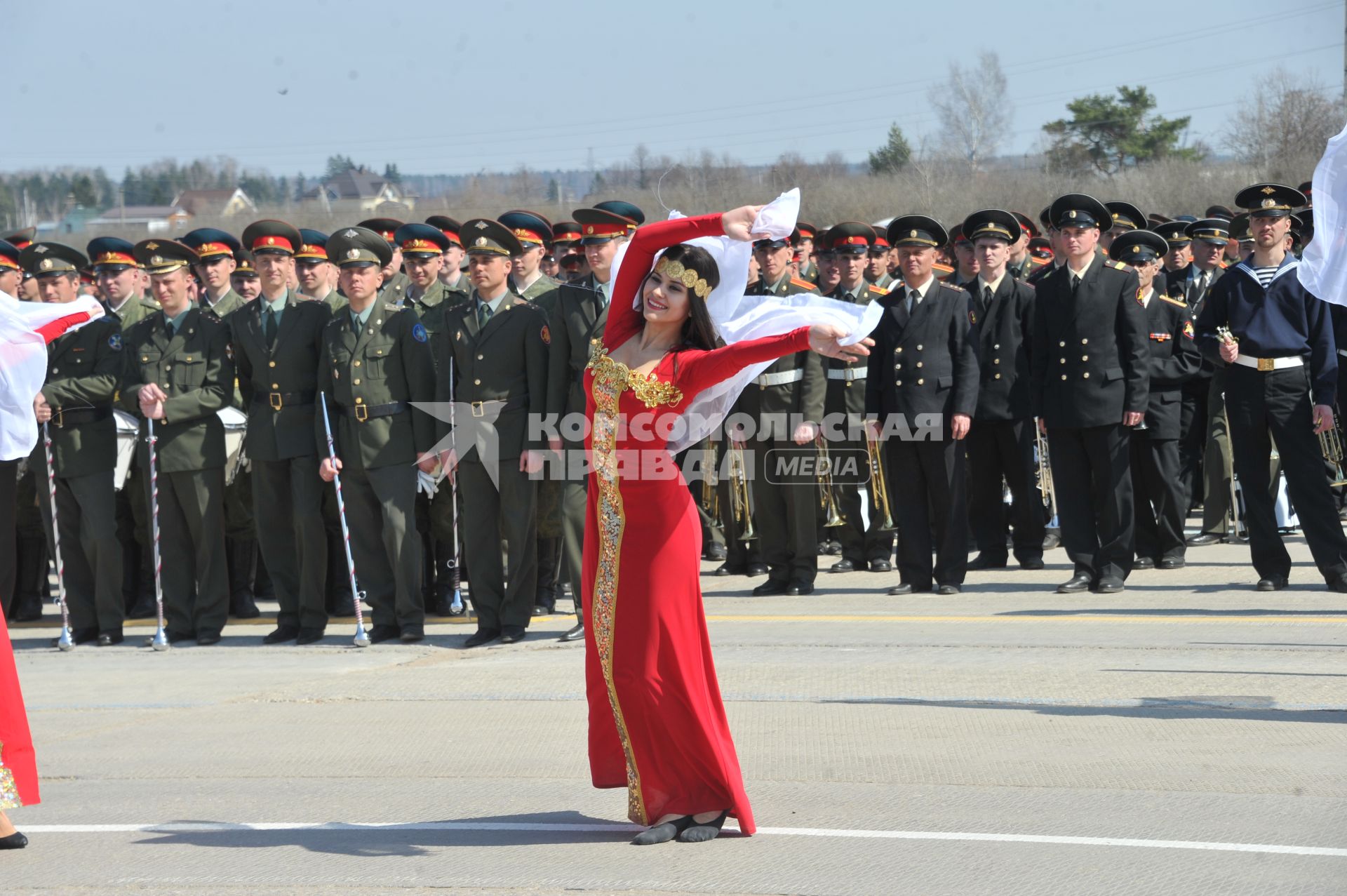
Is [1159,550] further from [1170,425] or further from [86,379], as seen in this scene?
[86,379]

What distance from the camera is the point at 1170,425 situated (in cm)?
1222

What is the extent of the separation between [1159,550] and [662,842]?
741cm

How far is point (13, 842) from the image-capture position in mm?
5809

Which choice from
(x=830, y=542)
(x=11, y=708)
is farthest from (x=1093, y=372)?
(x=11, y=708)

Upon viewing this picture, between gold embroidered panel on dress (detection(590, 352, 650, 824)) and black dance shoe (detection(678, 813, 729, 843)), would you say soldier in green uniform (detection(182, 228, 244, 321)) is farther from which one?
black dance shoe (detection(678, 813, 729, 843))

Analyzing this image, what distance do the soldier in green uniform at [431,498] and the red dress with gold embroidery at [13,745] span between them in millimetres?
5112

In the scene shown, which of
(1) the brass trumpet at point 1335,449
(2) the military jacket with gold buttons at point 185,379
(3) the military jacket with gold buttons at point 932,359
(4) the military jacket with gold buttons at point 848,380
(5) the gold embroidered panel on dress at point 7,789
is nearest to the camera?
(5) the gold embroidered panel on dress at point 7,789

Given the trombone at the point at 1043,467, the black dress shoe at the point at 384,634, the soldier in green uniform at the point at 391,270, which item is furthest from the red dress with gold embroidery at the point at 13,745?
the trombone at the point at 1043,467

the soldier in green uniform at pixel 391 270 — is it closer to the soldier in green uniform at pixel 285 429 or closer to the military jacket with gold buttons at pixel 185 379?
the soldier in green uniform at pixel 285 429

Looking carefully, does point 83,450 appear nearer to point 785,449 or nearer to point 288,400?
point 288,400

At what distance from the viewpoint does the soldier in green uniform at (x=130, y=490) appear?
11672 mm

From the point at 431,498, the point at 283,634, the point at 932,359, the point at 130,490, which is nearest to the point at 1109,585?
the point at 932,359

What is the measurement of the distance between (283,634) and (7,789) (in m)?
5.00

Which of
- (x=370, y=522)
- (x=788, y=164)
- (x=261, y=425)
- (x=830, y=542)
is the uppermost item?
(x=788, y=164)
